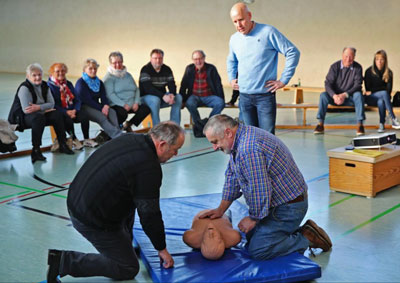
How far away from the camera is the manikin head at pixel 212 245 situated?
3.22 meters

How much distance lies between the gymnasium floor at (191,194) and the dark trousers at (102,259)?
110mm

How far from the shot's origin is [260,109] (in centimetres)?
514

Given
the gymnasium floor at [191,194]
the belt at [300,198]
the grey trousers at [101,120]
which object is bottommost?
the gymnasium floor at [191,194]

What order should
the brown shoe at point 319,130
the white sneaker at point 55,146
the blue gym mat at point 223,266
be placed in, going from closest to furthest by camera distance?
the blue gym mat at point 223,266 < the white sneaker at point 55,146 < the brown shoe at point 319,130

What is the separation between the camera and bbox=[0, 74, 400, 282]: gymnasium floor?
327 centimetres

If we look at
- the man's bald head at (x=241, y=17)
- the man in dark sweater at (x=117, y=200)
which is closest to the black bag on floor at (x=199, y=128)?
the man's bald head at (x=241, y=17)

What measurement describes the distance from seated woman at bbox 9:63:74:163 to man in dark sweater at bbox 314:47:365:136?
12.1 ft

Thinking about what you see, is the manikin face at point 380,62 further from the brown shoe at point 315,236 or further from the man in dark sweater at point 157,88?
the brown shoe at point 315,236

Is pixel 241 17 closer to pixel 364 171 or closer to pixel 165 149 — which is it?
pixel 364 171

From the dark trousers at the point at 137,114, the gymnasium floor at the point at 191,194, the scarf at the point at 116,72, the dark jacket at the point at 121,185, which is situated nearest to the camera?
the dark jacket at the point at 121,185

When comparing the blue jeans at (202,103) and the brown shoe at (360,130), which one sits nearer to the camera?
the brown shoe at (360,130)

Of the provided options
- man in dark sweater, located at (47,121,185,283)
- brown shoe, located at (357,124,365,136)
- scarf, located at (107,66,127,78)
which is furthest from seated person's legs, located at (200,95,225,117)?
man in dark sweater, located at (47,121,185,283)

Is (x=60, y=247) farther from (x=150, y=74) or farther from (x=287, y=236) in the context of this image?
(x=150, y=74)

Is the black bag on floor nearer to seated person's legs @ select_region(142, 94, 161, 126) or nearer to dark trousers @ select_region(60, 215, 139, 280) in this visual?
seated person's legs @ select_region(142, 94, 161, 126)
